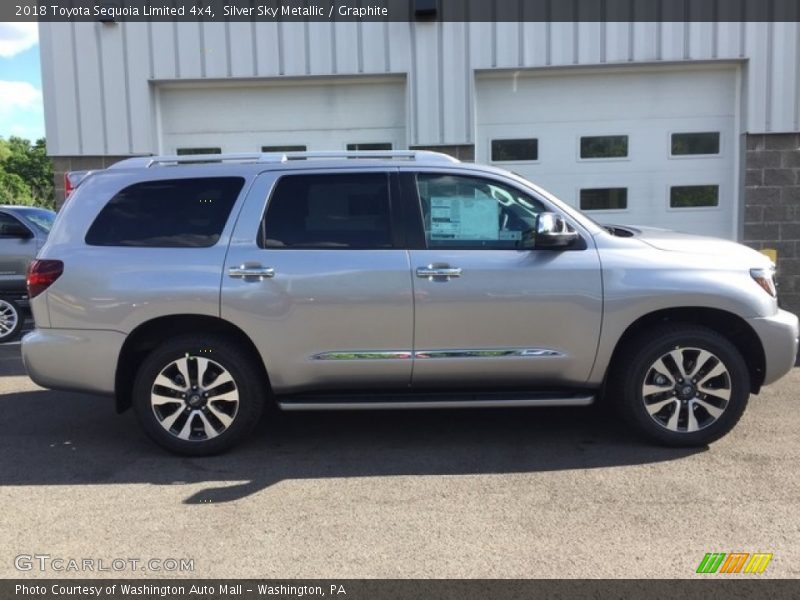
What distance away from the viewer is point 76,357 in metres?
4.44

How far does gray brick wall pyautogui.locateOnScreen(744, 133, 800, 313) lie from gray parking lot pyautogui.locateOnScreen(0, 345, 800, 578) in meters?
5.37

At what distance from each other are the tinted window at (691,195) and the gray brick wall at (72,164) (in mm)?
8099

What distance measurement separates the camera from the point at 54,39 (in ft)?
32.1

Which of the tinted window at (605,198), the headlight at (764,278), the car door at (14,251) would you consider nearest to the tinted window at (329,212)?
the headlight at (764,278)

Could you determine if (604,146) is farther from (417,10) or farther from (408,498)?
(408,498)

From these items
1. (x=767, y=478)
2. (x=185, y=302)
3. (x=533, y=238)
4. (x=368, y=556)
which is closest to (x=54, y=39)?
(x=185, y=302)

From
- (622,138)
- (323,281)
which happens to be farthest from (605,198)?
Result: (323,281)

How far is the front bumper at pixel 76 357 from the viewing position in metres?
4.41

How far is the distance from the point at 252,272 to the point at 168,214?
743mm

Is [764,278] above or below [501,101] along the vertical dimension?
below

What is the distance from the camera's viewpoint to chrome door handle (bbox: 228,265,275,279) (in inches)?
172
